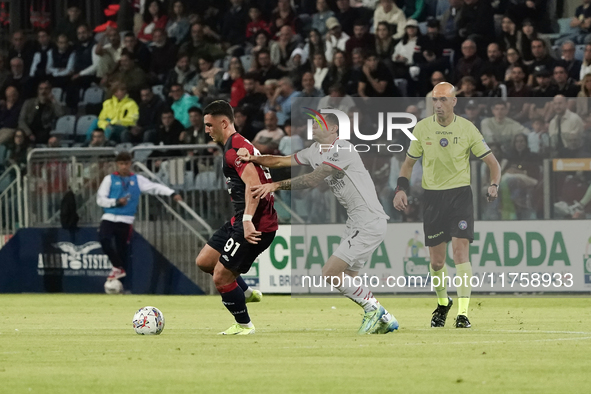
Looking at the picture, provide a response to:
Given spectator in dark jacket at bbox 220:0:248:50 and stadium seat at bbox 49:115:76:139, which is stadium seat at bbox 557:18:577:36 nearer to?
spectator in dark jacket at bbox 220:0:248:50

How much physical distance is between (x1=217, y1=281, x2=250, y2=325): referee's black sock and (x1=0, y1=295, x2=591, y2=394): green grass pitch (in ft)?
0.95

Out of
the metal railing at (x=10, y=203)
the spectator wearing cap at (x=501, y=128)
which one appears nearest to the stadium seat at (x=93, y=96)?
the metal railing at (x=10, y=203)

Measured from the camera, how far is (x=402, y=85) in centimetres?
2048

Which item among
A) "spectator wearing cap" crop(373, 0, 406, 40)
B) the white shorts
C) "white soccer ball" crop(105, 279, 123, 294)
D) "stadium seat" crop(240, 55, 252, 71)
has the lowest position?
"white soccer ball" crop(105, 279, 123, 294)

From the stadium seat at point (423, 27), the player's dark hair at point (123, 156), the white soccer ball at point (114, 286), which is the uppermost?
the stadium seat at point (423, 27)

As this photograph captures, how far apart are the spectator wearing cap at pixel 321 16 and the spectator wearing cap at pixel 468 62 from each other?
3708 mm

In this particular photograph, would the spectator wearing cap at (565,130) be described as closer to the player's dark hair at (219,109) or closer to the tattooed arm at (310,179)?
the tattooed arm at (310,179)

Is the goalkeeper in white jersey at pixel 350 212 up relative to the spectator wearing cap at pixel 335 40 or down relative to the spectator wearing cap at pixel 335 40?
down

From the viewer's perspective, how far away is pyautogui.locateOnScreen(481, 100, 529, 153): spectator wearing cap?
57.5 ft

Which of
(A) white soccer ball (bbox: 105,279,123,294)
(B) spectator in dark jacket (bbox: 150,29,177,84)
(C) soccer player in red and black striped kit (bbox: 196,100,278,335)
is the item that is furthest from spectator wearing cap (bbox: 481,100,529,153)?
(B) spectator in dark jacket (bbox: 150,29,177,84)

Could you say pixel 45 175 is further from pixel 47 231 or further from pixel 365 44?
pixel 365 44

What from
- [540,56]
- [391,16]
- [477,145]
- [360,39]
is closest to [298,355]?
[477,145]

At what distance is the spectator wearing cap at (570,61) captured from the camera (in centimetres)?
1927

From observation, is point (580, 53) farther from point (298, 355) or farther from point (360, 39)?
point (298, 355)
